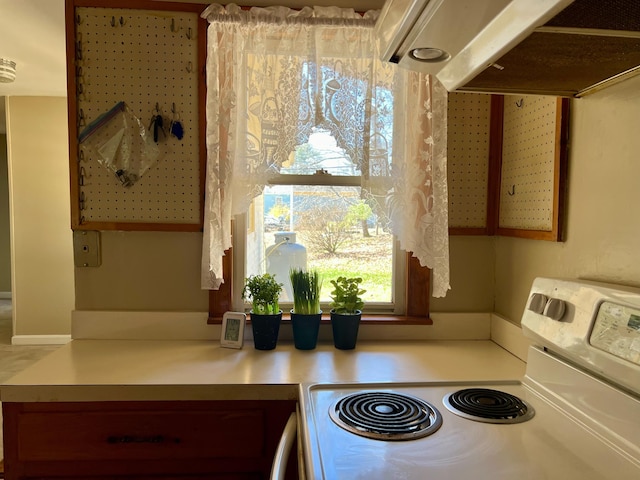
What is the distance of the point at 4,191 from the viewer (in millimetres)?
5965

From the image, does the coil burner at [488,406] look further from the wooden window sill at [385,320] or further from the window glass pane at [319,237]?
the window glass pane at [319,237]

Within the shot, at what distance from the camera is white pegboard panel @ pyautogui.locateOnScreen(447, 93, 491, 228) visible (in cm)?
165

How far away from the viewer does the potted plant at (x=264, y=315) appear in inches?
59.2

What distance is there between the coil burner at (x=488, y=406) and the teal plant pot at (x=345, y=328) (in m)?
0.48

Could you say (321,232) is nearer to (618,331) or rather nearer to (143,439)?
(143,439)

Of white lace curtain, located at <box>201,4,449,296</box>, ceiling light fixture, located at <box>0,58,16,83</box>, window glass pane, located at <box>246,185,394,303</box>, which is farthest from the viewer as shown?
ceiling light fixture, located at <box>0,58,16,83</box>

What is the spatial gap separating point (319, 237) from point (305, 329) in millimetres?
416

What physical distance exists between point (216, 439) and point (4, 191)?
6481 mm

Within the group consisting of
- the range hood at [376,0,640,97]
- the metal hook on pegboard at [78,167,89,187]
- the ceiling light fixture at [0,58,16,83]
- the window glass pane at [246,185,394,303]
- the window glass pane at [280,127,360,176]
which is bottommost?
the window glass pane at [246,185,394,303]

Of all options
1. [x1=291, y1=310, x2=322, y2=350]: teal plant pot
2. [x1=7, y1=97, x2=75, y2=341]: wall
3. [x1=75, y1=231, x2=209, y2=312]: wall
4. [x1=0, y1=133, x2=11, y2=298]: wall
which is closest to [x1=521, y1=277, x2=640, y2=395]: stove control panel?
[x1=291, y1=310, x2=322, y2=350]: teal plant pot

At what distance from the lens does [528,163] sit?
4.74 feet

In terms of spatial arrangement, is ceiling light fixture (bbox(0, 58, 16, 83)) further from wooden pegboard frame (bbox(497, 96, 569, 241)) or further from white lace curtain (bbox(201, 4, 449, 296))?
wooden pegboard frame (bbox(497, 96, 569, 241))

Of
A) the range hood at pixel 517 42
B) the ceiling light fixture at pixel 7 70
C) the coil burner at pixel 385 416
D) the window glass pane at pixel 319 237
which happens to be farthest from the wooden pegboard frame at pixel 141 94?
the ceiling light fixture at pixel 7 70

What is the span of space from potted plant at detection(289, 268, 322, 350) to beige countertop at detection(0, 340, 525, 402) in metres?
0.05
